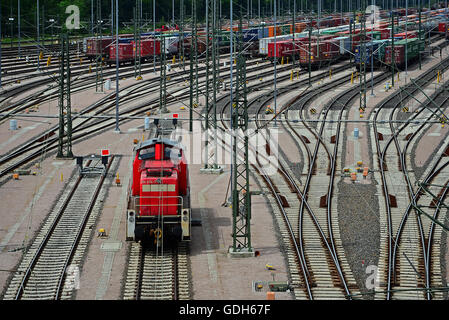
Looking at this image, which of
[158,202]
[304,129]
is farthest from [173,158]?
[304,129]

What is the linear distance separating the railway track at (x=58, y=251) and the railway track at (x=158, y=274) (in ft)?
5.73

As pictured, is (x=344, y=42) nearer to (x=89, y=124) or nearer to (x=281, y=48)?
(x=281, y=48)

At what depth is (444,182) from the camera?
38.3 m

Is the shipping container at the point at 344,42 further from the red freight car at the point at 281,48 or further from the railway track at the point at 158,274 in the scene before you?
the railway track at the point at 158,274

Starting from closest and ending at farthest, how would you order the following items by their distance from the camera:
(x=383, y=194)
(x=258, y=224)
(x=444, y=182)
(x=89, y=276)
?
(x=89, y=276), (x=258, y=224), (x=383, y=194), (x=444, y=182)

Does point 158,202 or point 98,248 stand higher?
point 158,202

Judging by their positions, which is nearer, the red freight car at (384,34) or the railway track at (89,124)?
the railway track at (89,124)

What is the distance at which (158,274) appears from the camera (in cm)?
2500

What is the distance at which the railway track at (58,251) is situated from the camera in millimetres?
23625

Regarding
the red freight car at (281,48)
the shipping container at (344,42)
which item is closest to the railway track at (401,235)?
the red freight car at (281,48)

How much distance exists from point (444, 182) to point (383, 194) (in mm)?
4195

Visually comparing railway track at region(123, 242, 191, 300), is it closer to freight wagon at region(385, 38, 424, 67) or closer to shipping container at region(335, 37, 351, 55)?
freight wagon at region(385, 38, 424, 67)
